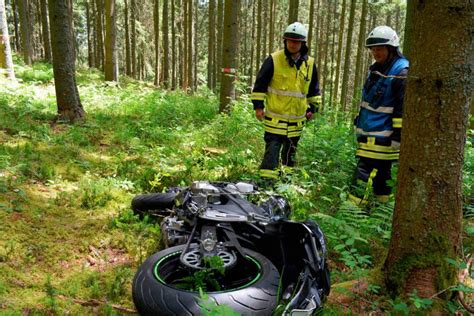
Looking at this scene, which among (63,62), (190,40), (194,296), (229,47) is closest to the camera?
(194,296)

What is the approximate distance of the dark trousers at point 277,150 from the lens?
6082mm

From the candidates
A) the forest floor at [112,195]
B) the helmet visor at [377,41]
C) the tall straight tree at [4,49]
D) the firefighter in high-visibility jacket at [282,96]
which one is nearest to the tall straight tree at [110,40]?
the tall straight tree at [4,49]

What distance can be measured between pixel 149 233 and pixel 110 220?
55cm

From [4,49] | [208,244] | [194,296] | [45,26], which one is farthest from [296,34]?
[45,26]

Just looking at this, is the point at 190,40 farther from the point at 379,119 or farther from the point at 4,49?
the point at 379,119

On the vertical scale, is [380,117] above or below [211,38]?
below

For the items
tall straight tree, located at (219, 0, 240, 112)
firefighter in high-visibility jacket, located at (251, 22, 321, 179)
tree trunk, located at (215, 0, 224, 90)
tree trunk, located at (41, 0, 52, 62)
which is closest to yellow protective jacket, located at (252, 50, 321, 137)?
firefighter in high-visibility jacket, located at (251, 22, 321, 179)

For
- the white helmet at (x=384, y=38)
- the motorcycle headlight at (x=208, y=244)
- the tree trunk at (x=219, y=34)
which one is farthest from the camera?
the tree trunk at (x=219, y=34)

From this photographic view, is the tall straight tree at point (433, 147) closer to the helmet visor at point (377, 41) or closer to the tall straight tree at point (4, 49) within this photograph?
the helmet visor at point (377, 41)

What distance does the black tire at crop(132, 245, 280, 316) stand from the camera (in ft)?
8.59

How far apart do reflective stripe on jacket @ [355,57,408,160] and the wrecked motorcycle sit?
5.52 feet

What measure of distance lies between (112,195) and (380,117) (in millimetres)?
3601

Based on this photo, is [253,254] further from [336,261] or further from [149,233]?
[149,233]

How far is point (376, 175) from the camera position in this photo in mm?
5168
